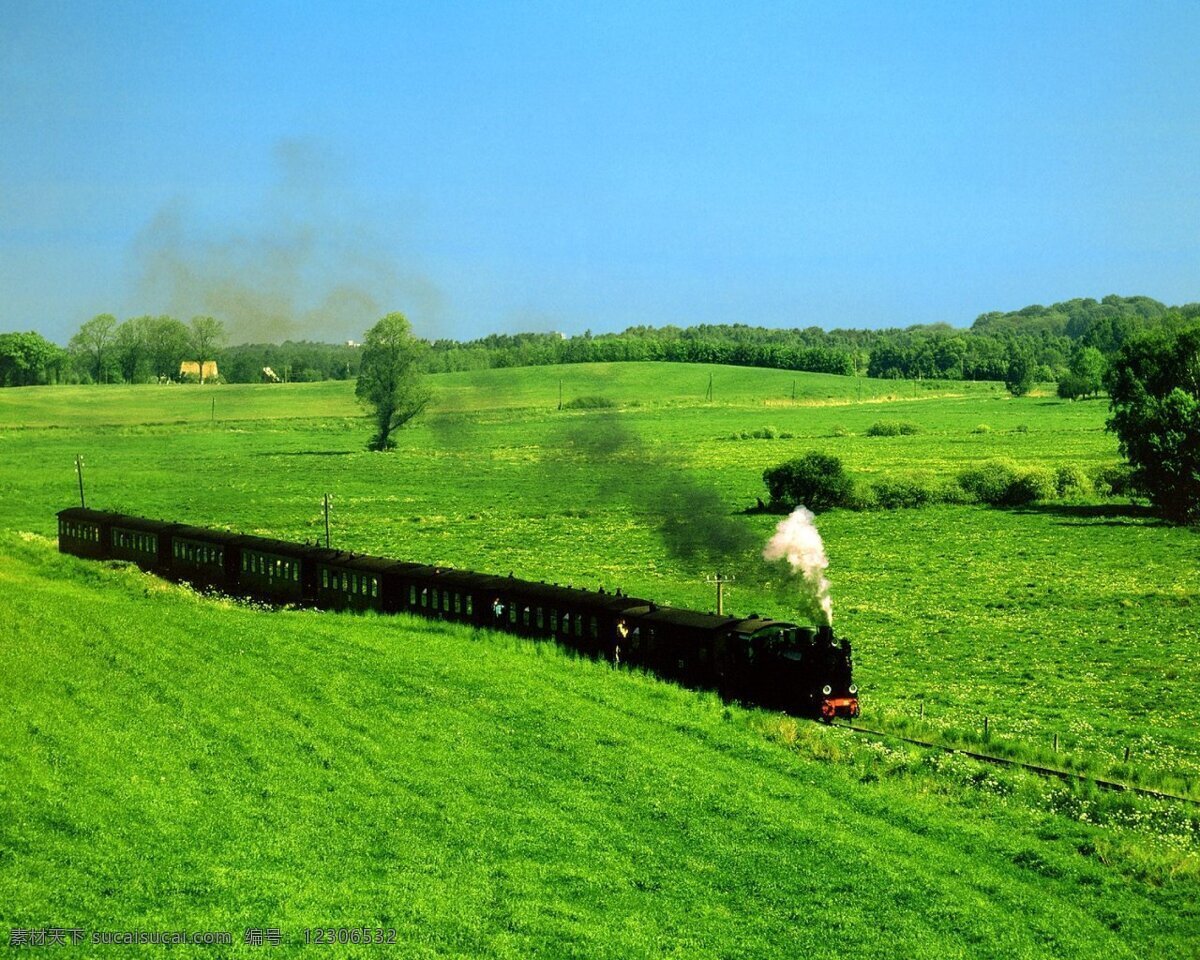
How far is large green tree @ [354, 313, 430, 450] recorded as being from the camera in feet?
382

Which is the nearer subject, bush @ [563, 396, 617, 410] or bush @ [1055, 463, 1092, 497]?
bush @ [1055, 463, 1092, 497]

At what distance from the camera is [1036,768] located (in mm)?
28500

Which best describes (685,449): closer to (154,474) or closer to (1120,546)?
(154,474)

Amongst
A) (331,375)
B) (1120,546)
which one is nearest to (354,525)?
(1120,546)

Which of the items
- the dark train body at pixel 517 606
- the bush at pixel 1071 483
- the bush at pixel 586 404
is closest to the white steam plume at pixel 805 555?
the dark train body at pixel 517 606

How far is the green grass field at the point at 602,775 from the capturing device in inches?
803

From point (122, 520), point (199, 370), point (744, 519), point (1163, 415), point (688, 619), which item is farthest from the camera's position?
point (199, 370)

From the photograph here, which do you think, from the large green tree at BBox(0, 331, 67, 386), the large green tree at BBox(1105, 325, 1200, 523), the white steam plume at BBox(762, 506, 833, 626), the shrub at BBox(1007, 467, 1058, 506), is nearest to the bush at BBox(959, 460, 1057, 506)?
the shrub at BBox(1007, 467, 1058, 506)

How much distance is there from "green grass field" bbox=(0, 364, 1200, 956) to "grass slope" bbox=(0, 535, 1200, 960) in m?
0.08

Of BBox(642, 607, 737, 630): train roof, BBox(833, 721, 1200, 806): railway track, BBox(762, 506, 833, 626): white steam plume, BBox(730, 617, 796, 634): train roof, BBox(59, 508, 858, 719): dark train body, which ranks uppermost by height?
BBox(762, 506, 833, 626): white steam plume

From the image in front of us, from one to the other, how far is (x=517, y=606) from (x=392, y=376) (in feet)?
253

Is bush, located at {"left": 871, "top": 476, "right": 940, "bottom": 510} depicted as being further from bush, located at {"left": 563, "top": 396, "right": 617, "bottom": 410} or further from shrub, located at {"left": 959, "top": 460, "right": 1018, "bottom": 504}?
bush, located at {"left": 563, "top": 396, "right": 617, "bottom": 410}

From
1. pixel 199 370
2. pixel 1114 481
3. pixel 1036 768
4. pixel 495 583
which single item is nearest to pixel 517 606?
pixel 495 583

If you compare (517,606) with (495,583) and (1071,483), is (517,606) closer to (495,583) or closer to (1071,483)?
(495,583)
